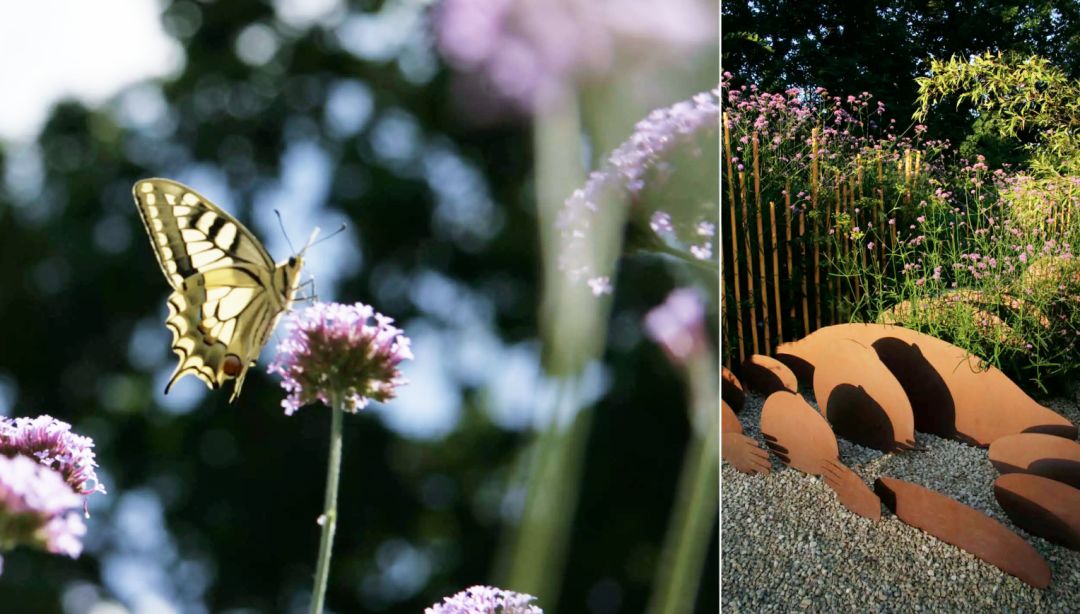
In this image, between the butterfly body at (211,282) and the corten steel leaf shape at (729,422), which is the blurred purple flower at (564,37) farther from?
the corten steel leaf shape at (729,422)

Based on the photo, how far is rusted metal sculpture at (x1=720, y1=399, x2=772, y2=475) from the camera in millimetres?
3114

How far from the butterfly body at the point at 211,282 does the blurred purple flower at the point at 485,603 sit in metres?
0.47

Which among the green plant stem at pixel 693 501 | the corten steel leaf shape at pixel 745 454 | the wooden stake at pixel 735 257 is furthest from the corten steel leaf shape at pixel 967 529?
the green plant stem at pixel 693 501

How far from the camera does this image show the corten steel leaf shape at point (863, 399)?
121 inches

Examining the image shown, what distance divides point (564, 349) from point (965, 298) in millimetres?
2461

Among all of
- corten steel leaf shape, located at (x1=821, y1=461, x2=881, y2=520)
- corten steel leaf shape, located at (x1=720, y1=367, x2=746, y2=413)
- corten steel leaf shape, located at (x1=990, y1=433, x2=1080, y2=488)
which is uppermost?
corten steel leaf shape, located at (x1=720, y1=367, x2=746, y2=413)

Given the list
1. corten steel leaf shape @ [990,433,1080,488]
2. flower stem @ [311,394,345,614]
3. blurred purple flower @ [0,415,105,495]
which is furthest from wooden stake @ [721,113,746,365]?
blurred purple flower @ [0,415,105,495]

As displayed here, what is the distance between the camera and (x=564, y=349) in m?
1.41

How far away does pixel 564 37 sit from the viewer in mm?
1414

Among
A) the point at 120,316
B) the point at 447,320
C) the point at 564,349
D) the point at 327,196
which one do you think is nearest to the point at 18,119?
the point at 120,316

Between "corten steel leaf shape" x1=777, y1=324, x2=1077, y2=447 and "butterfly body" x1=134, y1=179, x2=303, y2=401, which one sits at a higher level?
"corten steel leaf shape" x1=777, y1=324, x2=1077, y2=447

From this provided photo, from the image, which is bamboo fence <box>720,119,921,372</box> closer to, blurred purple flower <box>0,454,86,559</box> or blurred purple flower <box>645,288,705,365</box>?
blurred purple flower <box>645,288,705,365</box>

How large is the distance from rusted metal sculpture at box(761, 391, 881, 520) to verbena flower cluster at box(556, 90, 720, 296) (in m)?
1.69

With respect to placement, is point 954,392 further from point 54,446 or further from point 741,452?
point 54,446
